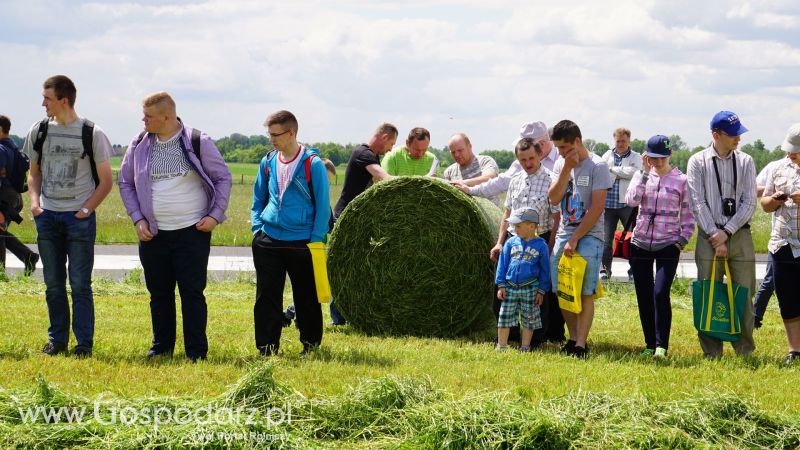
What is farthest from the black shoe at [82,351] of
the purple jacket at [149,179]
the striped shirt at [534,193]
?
the striped shirt at [534,193]

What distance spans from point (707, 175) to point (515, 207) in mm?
1601

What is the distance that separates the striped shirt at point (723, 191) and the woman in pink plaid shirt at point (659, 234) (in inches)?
9.5

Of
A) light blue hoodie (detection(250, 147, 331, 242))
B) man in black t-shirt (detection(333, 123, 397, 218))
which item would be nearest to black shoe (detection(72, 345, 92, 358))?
light blue hoodie (detection(250, 147, 331, 242))

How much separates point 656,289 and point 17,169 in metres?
7.78

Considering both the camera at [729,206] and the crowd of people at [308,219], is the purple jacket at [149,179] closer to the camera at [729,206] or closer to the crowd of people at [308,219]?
the crowd of people at [308,219]

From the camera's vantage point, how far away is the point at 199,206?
26.1 feet

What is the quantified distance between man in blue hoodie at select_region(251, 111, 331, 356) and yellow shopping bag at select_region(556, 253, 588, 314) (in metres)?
2.01

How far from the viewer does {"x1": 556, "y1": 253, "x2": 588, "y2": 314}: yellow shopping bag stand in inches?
330

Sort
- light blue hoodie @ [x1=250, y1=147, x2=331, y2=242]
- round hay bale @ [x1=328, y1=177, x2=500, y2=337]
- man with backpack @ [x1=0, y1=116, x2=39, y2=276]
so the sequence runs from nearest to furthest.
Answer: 1. light blue hoodie @ [x1=250, y1=147, x2=331, y2=242]
2. round hay bale @ [x1=328, y1=177, x2=500, y2=337]
3. man with backpack @ [x1=0, y1=116, x2=39, y2=276]

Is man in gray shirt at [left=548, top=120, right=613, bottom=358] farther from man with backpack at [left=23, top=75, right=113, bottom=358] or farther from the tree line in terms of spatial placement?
the tree line

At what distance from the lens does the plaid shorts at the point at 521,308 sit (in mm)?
8539

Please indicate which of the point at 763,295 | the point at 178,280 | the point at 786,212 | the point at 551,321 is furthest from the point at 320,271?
the point at 763,295

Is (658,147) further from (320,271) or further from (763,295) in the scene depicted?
(320,271)

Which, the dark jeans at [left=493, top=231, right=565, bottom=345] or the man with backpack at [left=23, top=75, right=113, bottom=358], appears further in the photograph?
the dark jeans at [left=493, top=231, right=565, bottom=345]
